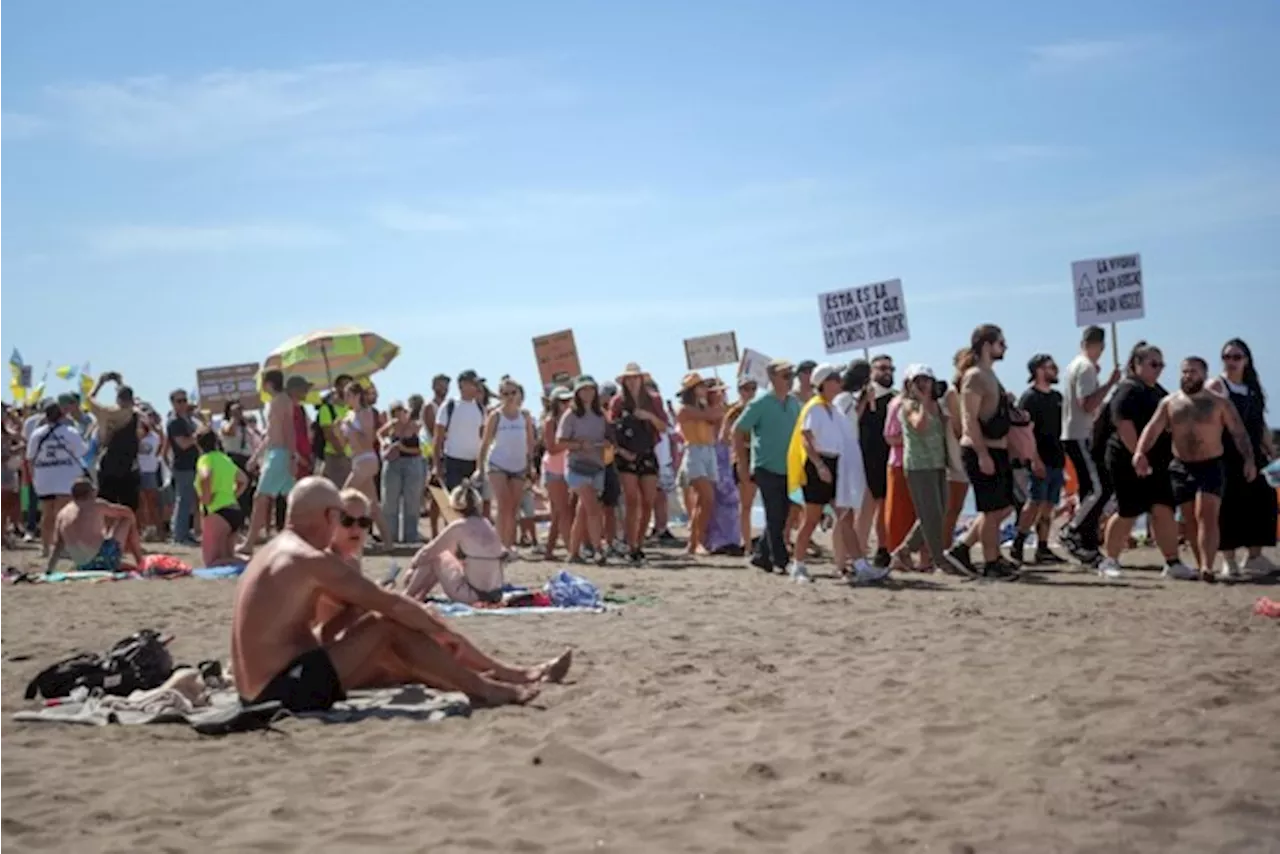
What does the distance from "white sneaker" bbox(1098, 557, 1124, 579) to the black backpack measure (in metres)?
8.34

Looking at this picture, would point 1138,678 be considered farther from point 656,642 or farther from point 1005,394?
point 1005,394

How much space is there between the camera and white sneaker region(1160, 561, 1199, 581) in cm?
1313

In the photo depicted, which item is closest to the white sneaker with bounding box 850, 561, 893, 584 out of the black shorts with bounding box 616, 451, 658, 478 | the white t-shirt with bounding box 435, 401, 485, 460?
the black shorts with bounding box 616, 451, 658, 478

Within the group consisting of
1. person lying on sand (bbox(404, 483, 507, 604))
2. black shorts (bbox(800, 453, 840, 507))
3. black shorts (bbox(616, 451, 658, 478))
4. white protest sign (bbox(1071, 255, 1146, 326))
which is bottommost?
person lying on sand (bbox(404, 483, 507, 604))

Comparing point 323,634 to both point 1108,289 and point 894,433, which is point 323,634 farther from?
point 1108,289

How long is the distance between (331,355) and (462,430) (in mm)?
6660

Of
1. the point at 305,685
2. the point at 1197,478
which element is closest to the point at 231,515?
the point at 305,685

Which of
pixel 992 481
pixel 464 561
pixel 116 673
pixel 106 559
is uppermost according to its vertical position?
pixel 992 481

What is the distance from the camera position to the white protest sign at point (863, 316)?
19.8m

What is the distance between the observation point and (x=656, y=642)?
9688 mm

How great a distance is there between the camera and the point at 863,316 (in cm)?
1991

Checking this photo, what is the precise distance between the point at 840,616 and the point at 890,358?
4.93 meters

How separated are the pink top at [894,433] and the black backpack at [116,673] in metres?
7.57

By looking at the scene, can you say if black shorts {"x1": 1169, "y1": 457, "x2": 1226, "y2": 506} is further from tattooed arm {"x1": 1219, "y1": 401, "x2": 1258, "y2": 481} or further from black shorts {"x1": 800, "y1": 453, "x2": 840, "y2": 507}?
black shorts {"x1": 800, "y1": 453, "x2": 840, "y2": 507}
